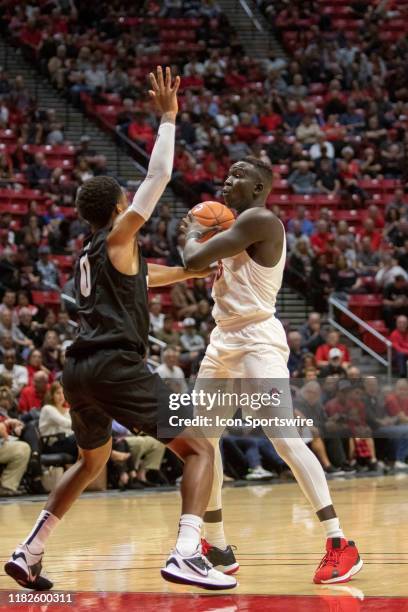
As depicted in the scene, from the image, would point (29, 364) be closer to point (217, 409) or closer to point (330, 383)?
point (330, 383)

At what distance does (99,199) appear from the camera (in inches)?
208

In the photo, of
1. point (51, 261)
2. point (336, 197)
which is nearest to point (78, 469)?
point (51, 261)

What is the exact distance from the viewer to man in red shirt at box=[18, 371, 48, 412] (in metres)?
12.0

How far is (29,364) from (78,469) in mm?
7608

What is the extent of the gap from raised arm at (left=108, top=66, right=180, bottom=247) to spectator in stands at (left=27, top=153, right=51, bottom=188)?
502 inches

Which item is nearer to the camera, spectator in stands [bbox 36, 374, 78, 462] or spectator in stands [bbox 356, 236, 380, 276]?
spectator in stands [bbox 36, 374, 78, 462]

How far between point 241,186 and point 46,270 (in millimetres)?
10087

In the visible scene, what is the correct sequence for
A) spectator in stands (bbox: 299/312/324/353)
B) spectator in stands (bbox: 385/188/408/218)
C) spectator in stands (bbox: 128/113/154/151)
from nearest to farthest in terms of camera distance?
spectator in stands (bbox: 299/312/324/353)
spectator in stands (bbox: 385/188/408/218)
spectator in stands (bbox: 128/113/154/151)

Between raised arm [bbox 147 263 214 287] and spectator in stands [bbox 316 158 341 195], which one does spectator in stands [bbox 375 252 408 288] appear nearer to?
spectator in stands [bbox 316 158 341 195]

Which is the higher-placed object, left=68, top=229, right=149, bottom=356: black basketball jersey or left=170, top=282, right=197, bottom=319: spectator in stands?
left=68, top=229, right=149, bottom=356: black basketball jersey

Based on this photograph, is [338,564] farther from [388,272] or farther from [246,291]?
[388,272]

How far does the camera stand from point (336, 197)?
19344 mm

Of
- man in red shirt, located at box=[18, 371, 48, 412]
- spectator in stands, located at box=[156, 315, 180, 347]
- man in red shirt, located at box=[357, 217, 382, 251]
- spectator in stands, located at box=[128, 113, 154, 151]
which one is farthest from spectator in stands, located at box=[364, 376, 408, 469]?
Result: spectator in stands, located at box=[128, 113, 154, 151]

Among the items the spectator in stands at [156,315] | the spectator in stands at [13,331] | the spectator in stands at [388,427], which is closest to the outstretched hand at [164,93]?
the spectator in stands at [13,331]
